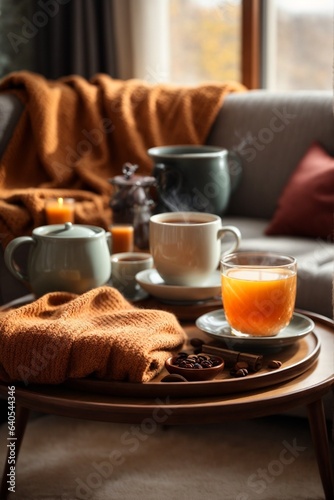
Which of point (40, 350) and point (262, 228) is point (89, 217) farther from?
point (40, 350)

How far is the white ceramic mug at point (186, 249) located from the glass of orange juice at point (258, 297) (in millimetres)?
161

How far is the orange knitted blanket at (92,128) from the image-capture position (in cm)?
269

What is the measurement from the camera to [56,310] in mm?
1342

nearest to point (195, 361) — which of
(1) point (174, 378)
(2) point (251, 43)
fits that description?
(1) point (174, 378)

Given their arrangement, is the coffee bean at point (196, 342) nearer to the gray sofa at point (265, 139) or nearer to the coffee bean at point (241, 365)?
the coffee bean at point (241, 365)

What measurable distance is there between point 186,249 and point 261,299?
9.6 inches

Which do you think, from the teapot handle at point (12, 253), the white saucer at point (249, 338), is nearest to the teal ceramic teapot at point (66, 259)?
the teapot handle at point (12, 253)

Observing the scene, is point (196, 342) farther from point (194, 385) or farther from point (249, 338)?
point (194, 385)

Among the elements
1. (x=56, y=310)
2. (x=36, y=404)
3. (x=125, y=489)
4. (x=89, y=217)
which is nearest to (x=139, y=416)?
(x=36, y=404)

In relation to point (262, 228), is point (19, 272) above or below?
above

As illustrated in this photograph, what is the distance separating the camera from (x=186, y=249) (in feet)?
4.88

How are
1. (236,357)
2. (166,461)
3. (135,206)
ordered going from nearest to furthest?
(236,357) → (166,461) → (135,206)

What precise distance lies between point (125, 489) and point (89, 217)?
998mm

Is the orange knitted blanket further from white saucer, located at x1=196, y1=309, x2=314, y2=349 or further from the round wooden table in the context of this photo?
the round wooden table
